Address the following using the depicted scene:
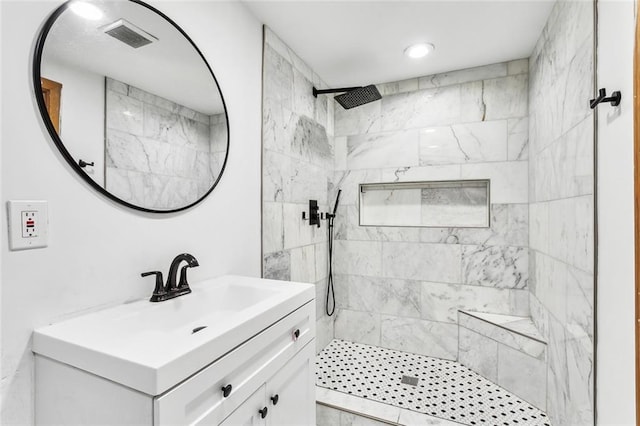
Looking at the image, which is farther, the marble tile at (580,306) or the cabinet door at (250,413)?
the marble tile at (580,306)

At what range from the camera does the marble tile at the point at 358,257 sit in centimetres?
277

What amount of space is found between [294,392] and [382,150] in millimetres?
2110

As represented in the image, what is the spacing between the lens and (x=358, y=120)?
2.87m

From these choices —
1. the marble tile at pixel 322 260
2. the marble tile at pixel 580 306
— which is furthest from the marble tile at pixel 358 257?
the marble tile at pixel 580 306

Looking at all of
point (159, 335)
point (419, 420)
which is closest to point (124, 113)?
point (159, 335)

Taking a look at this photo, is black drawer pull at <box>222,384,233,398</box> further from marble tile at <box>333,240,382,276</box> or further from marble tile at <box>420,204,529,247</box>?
marble tile at <box>420,204,529,247</box>

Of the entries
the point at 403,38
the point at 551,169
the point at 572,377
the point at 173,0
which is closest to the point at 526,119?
the point at 551,169

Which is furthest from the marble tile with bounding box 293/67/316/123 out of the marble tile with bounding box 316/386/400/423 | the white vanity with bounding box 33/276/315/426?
the marble tile with bounding box 316/386/400/423

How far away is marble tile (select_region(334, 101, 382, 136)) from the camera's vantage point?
9.17 ft

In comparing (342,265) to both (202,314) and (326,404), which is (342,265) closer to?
(326,404)

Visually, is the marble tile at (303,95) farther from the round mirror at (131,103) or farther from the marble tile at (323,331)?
the marble tile at (323,331)

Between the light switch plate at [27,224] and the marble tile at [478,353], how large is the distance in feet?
8.59

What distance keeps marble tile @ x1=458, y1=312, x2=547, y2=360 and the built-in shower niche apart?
0.76 meters

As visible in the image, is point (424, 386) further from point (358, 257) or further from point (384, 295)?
point (358, 257)
